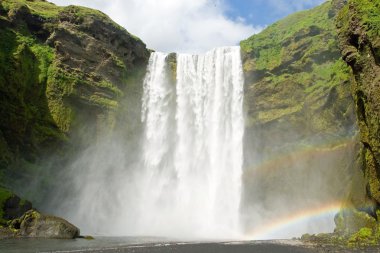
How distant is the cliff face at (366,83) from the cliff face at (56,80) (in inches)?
1250

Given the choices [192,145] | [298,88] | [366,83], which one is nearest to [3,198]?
[192,145]

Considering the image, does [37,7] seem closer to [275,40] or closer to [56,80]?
[56,80]

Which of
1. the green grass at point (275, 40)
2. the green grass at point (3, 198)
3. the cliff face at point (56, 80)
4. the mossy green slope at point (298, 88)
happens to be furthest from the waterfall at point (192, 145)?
the green grass at point (3, 198)

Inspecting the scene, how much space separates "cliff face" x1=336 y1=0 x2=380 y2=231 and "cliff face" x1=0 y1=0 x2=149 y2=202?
31.8 meters

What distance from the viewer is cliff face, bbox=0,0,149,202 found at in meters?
42.8

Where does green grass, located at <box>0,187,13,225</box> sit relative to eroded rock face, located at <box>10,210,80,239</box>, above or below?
above

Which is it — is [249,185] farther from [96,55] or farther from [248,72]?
[96,55]

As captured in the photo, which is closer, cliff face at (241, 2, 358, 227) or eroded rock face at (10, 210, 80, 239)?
eroded rock face at (10, 210, 80, 239)

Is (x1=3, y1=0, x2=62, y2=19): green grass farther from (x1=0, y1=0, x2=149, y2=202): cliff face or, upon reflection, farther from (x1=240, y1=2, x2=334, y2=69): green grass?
(x1=240, y1=2, x2=334, y2=69): green grass

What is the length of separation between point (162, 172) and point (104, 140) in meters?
8.61

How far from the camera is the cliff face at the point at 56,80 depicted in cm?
4275

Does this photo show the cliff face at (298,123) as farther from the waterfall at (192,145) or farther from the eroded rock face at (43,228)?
the eroded rock face at (43,228)

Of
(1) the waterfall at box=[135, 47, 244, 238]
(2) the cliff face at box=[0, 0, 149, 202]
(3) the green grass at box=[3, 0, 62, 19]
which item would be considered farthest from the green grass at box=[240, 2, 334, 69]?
(3) the green grass at box=[3, 0, 62, 19]

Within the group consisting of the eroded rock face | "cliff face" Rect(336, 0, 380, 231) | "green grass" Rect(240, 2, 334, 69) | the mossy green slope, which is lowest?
the eroded rock face
